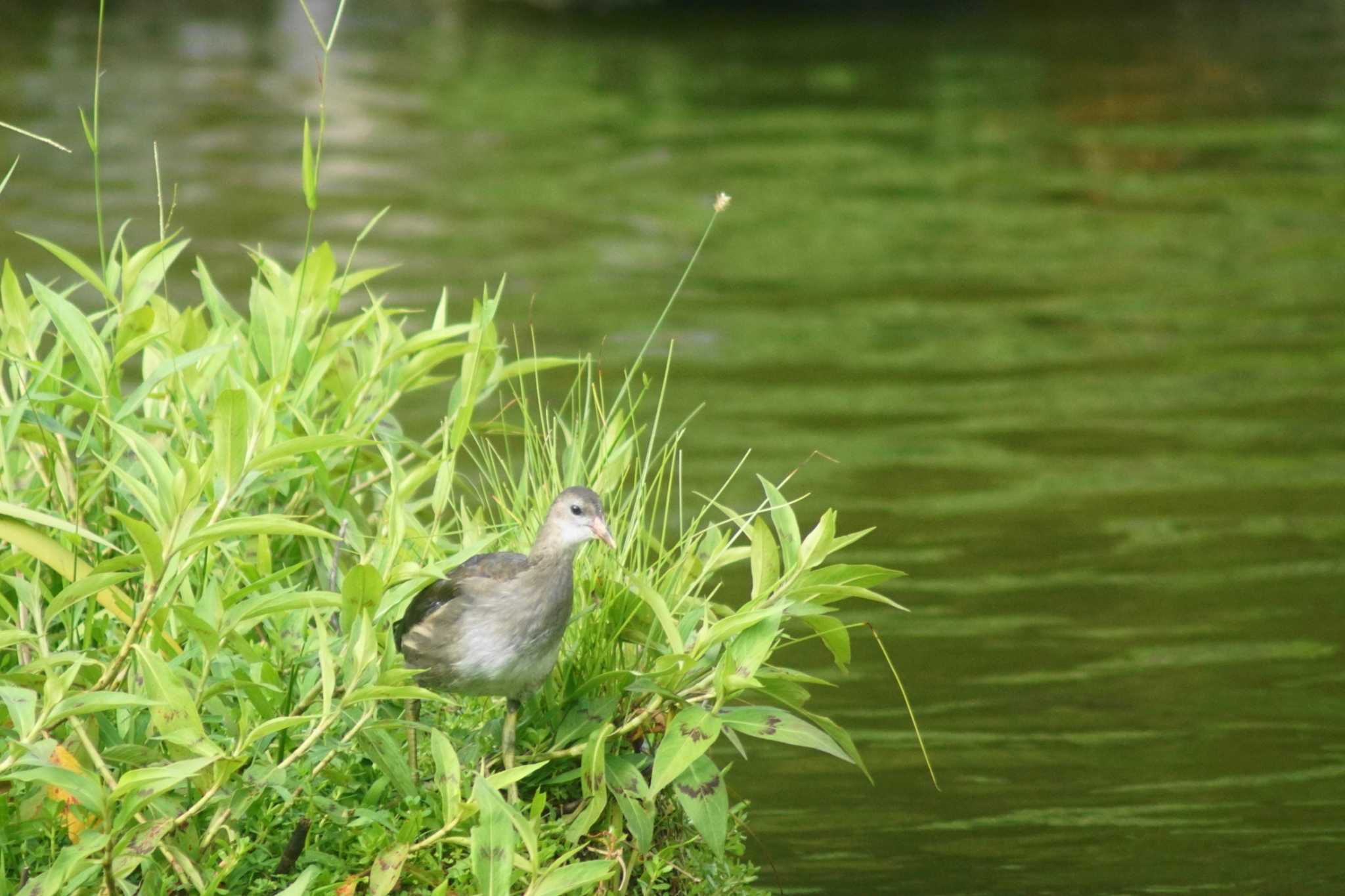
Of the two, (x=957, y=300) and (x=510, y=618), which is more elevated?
(x=510, y=618)

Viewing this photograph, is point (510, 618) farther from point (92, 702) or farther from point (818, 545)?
point (92, 702)

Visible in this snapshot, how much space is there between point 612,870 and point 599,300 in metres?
8.24

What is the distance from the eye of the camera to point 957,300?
11320mm

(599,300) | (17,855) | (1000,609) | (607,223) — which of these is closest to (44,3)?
(607,223)

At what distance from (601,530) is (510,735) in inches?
→ 17.7

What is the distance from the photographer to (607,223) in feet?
43.8

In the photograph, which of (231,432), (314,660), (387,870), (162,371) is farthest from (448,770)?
(162,371)

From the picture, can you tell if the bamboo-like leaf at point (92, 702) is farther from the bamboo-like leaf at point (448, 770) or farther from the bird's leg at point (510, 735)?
the bird's leg at point (510, 735)

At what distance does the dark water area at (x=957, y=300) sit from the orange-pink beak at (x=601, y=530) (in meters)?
→ 1.32

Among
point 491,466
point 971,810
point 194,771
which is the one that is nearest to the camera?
point 194,771

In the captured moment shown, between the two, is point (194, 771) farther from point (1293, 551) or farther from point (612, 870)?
point (1293, 551)

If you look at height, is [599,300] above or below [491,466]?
below

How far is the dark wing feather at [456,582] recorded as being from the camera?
344cm

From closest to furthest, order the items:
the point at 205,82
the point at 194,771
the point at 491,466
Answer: the point at 194,771, the point at 491,466, the point at 205,82
